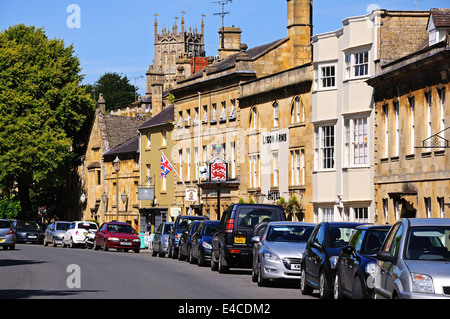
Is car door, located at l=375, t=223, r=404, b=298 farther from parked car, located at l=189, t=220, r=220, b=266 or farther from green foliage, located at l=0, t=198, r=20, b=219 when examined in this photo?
green foliage, located at l=0, t=198, r=20, b=219

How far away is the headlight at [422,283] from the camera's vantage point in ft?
44.5

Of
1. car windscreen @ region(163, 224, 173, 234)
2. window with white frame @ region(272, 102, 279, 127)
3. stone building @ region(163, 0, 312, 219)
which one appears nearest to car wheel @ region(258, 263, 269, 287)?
Result: car windscreen @ region(163, 224, 173, 234)

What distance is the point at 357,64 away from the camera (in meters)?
47.2

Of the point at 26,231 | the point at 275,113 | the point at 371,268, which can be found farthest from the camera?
the point at 26,231

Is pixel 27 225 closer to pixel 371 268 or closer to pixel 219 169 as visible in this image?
pixel 219 169

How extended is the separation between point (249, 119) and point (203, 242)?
25346 mm

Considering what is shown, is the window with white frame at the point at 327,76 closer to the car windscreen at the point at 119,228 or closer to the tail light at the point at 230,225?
the car windscreen at the point at 119,228

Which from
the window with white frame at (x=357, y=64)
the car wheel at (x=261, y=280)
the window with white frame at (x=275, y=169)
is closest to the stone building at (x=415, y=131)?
the window with white frame at (x=357, y=64)

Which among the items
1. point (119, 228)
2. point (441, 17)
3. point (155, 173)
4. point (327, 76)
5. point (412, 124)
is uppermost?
point (441, 17)

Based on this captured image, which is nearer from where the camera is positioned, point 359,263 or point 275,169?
point 359,263

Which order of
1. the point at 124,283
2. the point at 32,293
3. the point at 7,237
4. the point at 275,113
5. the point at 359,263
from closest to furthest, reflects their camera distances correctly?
the point at 359,263 → the point at 32,293 → the point at 124,283 → the point at 7,237 → the point at 275,113

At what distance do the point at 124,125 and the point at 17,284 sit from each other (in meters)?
68.5

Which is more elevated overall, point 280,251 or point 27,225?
point 280,251

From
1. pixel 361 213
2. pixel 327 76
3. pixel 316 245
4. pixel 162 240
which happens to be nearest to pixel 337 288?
pixel 316 245
